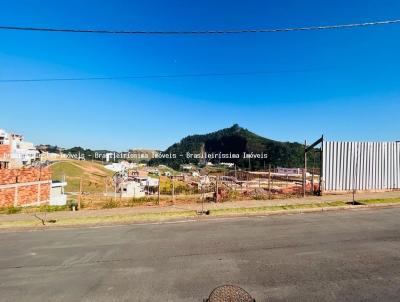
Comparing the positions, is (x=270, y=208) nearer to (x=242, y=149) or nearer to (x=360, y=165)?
(x=360, y=165)

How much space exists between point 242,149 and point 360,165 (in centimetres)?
13489

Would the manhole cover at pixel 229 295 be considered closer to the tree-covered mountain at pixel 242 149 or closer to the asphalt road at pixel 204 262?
the asphalt road at pixel 204 262

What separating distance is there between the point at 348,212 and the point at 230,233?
598 centimetres

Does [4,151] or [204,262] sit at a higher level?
[4,151]

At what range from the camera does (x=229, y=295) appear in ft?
16.7

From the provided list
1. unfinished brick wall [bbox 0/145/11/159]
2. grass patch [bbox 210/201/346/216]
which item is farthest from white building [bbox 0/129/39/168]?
grass patch [bbox 210/201/346/216]

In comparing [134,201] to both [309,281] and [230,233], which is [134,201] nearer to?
[230,233]

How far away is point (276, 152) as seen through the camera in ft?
341

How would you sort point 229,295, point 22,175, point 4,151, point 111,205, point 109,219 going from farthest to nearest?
point 4,151 < point 22,175 < point 111,205 < point 109,219 < point 229,295

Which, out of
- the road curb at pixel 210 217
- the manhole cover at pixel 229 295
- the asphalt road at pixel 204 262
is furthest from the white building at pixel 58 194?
the manhole cover at pixel 229 295

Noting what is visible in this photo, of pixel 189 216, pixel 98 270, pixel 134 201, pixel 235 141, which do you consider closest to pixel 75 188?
pixel 134 201

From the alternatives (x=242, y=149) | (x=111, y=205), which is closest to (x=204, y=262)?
(x=111, y=205)

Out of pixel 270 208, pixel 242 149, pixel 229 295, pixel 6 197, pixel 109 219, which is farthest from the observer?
pixel 242 149

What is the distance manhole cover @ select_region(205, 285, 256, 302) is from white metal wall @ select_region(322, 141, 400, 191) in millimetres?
13170
